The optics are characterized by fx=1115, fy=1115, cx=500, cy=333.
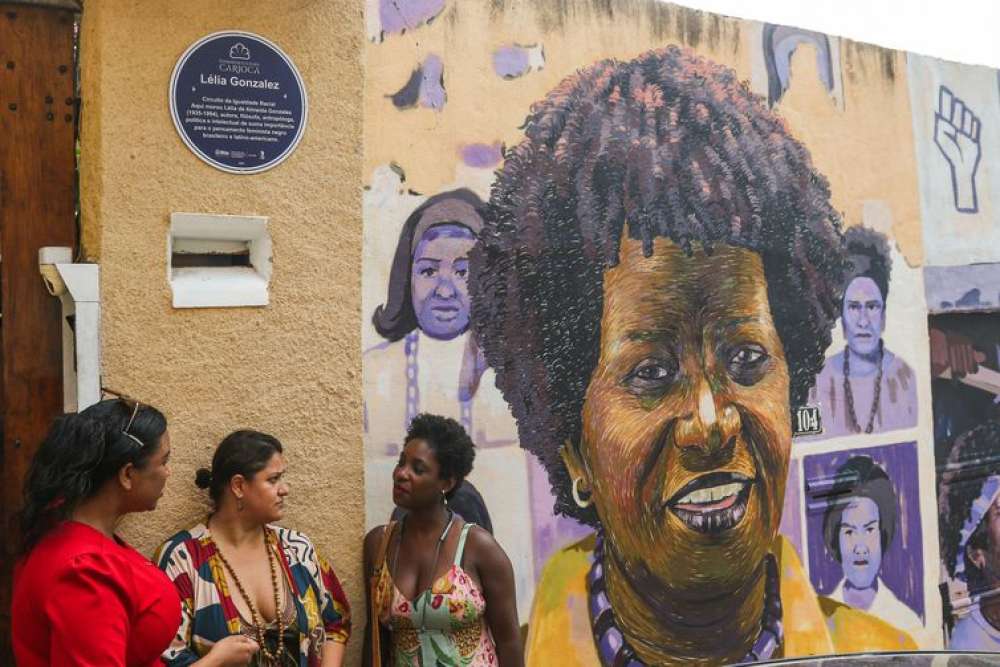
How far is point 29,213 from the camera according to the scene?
327cm

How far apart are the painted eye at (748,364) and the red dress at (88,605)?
3.10 m

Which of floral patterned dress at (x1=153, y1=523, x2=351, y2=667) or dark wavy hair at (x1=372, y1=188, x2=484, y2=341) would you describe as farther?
dark wavy hair at (x1=372, y1=188, x2=484, y2=341)

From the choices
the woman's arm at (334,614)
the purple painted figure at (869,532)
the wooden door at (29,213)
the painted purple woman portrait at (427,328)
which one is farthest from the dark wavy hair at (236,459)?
the purple painted figure at (869,532)

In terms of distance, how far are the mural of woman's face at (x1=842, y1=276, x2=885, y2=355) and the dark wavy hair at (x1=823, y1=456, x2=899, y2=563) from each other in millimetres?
581

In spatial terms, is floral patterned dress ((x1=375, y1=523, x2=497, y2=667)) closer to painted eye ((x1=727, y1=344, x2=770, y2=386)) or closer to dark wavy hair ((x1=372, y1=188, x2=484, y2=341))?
dark wavy hair ((x1=372, y1=188, x2=484, y2=341))

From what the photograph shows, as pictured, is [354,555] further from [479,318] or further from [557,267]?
[557,267]

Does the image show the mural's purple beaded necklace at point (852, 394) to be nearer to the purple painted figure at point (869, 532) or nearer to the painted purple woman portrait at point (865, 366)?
the painted purple woman portrait at point (865, 366)

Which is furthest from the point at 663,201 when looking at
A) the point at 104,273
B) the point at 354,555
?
the point at 104,273

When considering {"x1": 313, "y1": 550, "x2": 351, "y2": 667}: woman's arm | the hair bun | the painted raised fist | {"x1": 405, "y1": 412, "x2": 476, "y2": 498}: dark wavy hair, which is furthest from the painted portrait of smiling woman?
the hair bun

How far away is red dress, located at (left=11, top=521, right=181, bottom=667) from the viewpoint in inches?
95.4

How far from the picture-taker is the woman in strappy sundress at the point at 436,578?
347 cm

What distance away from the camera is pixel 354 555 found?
3.58m

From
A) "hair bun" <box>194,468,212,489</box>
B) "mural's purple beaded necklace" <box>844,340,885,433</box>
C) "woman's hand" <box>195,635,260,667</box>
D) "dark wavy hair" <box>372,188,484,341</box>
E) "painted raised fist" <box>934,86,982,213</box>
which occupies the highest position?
"painted raised fist" <box>934,86,982,213</box>

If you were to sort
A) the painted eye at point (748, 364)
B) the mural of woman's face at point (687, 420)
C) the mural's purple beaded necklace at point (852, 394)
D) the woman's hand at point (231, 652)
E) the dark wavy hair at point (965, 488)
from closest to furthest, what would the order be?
the woman's hand at point (231, 652), the mural of woman's face at point (687, 420), the painted eye at point (748, 364), the mural's purple beaded necklace at point (852, 394), the dark wavy hair at point (965, 488)
